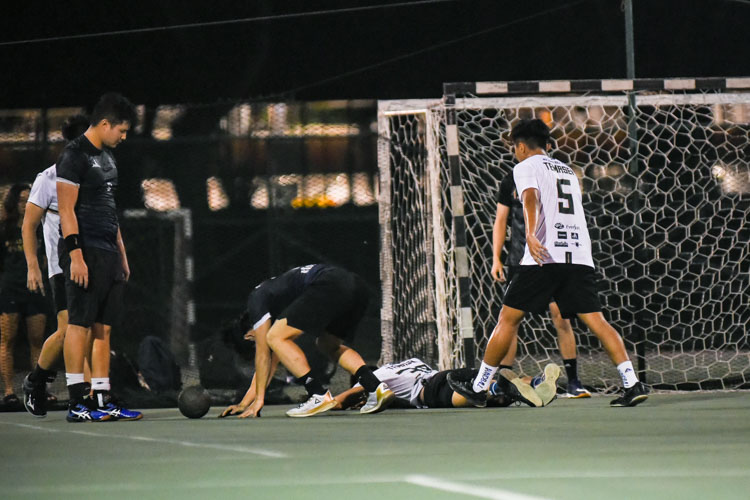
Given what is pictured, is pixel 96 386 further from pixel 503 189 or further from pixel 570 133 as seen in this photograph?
pixel 570 133

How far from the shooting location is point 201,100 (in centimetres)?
1720

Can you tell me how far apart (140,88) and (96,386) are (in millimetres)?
10488

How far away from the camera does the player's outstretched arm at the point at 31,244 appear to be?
25.2 feet

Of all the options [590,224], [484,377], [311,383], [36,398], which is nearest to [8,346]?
[36,398]

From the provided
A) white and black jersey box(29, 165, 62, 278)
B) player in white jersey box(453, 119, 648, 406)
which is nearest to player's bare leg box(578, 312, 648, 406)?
player in white jersey box(453, 119, 648, 406)

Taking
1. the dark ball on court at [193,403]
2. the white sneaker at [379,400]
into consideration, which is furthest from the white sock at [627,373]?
the dark ball on court at [193,403]

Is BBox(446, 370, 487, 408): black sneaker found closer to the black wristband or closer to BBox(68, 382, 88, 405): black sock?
BBox(68, 382, 88, 405): black sock

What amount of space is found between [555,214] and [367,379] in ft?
4.90

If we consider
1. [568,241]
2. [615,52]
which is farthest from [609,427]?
[615,52]

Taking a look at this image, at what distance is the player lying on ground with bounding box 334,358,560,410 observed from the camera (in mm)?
7770

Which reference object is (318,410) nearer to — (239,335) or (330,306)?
(330,306)

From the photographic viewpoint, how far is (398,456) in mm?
4852

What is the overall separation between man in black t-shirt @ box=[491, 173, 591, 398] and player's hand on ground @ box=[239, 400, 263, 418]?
1.67 m

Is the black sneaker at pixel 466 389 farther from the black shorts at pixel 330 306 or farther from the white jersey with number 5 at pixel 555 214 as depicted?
the white jersey with number 5 at pixel 555 214
